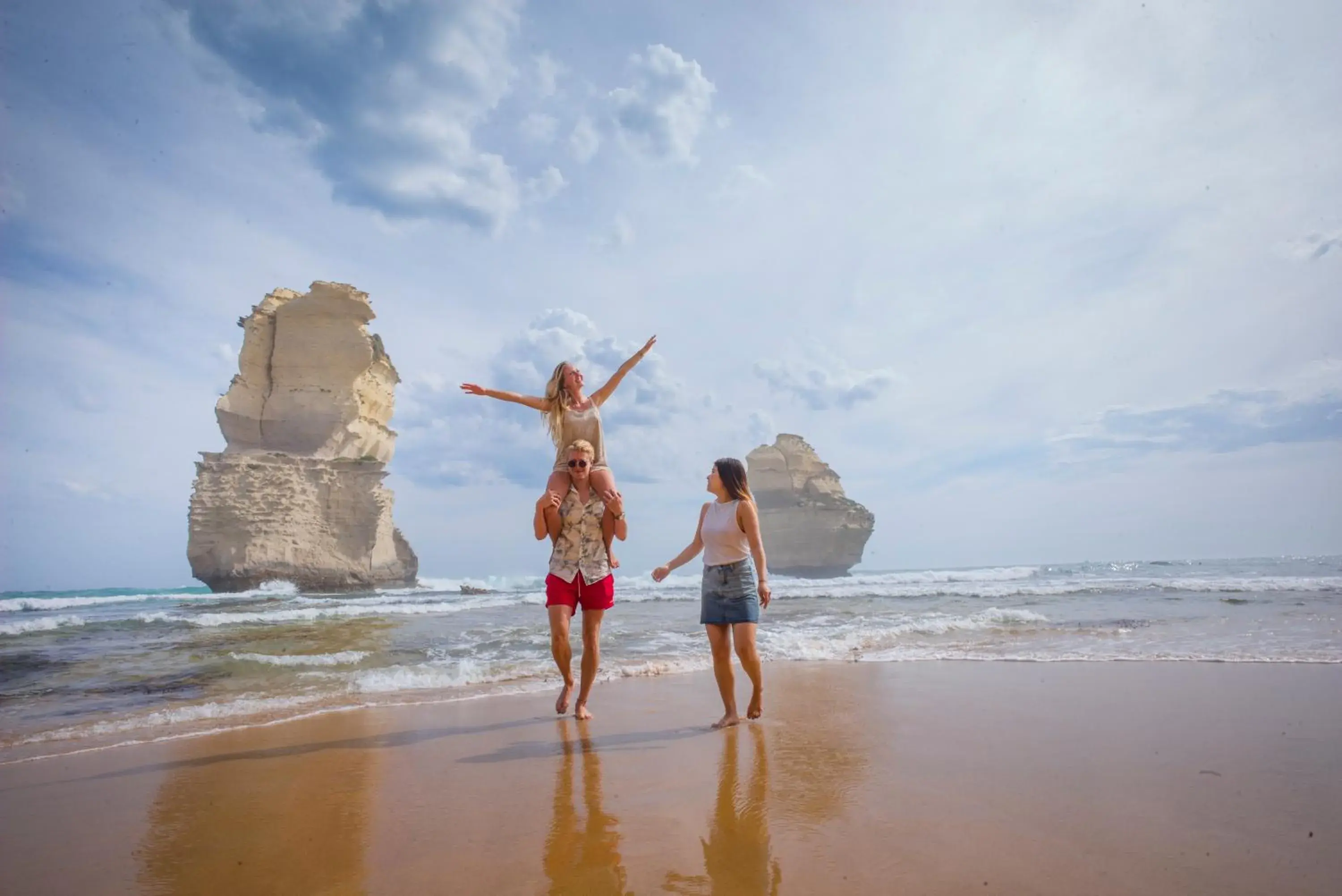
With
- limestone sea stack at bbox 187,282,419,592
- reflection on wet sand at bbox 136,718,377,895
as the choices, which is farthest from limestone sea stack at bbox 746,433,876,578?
reflection on wet sand at bbox 136,718,377,895

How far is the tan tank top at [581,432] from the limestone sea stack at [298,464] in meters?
26.5

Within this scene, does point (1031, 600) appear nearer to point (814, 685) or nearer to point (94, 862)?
point (814, 685)

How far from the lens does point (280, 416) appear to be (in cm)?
2745

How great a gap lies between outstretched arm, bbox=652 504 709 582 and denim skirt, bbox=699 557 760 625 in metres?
0.27

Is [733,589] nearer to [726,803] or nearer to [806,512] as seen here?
[726,803]

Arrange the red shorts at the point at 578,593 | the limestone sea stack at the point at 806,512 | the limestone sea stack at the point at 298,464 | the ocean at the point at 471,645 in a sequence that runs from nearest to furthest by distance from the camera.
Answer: the red shorts at the point at 578,593 → the ocean at the point at 471,645 → the limestone sea stack at the point at 298,464 → the limestone sea stack at the point at 806,512

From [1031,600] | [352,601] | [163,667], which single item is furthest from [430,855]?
[352,601]

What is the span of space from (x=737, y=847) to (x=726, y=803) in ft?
1.46

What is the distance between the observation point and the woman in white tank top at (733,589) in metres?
3.98

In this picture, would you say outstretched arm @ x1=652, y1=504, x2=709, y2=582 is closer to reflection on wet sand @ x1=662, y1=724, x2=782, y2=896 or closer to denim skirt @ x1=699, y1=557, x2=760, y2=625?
denim skirt @ x1=699, y1=557, x2=760, y2=625

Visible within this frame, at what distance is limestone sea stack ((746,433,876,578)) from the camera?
163 feet

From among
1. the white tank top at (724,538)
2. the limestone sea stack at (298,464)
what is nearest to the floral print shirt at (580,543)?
the white tank top at (724,538)

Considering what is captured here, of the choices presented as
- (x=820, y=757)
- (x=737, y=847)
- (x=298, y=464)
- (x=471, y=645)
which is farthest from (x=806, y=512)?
(x=737, y=847)

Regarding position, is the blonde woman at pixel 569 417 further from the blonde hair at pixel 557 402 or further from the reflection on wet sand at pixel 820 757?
the reflection on wet sand at pixel 820 757
